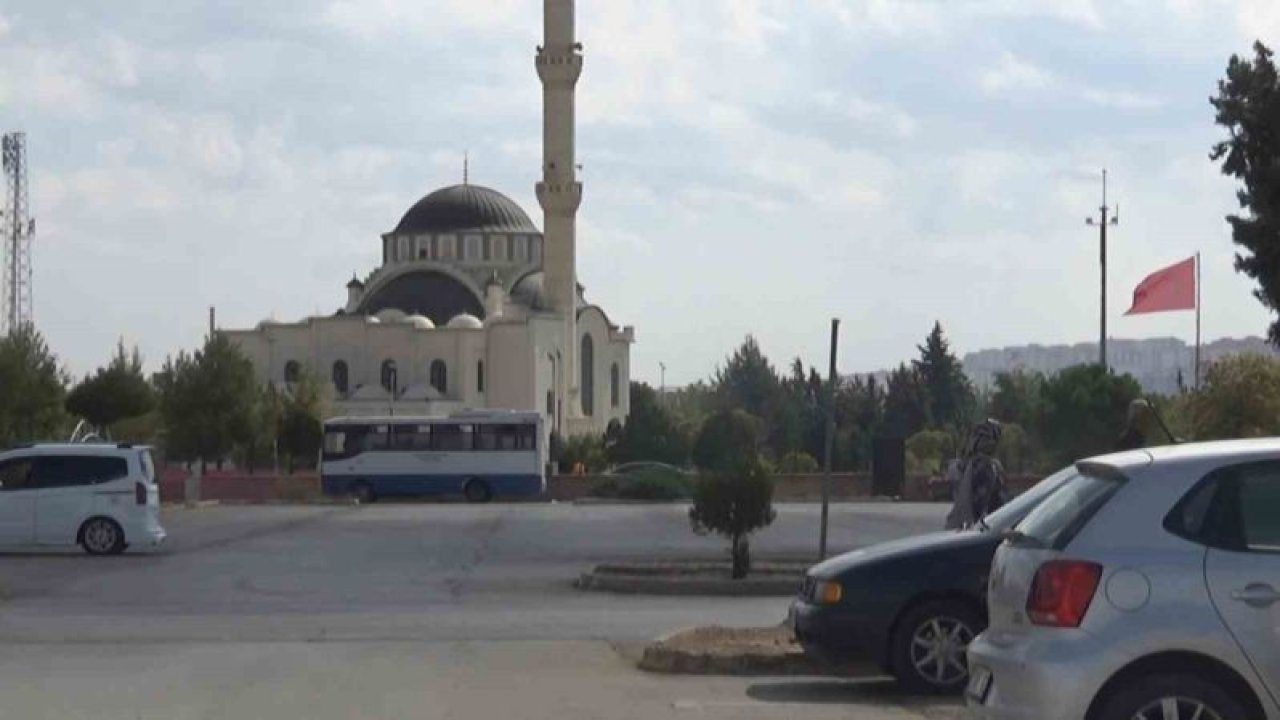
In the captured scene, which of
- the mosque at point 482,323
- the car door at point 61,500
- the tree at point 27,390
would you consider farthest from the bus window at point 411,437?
the mosque at point 482,323

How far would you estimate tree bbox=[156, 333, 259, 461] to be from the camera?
71812mm

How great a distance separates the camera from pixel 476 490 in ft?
217

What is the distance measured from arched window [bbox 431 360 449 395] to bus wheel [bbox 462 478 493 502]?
50.3m

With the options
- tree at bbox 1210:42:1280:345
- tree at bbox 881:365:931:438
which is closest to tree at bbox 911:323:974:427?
tree at bbox 881:365:931:438

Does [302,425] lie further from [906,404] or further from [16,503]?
[16,503]

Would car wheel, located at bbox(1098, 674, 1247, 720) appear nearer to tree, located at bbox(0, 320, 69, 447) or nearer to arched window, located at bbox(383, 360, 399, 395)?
tree, located at bbox(0, 320, 69, 447)

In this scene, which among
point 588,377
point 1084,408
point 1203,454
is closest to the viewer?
point 1203,454

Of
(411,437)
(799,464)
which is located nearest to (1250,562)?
(411,437)

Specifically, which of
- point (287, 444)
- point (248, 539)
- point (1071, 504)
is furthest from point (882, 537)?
point (287, 444)

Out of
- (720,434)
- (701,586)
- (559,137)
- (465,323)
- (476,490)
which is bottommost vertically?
(701,586)

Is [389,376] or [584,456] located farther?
[389,376]

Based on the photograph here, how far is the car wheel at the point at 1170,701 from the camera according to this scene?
356 inches

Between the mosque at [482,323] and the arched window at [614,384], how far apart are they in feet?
0.19

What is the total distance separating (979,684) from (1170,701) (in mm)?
1015
